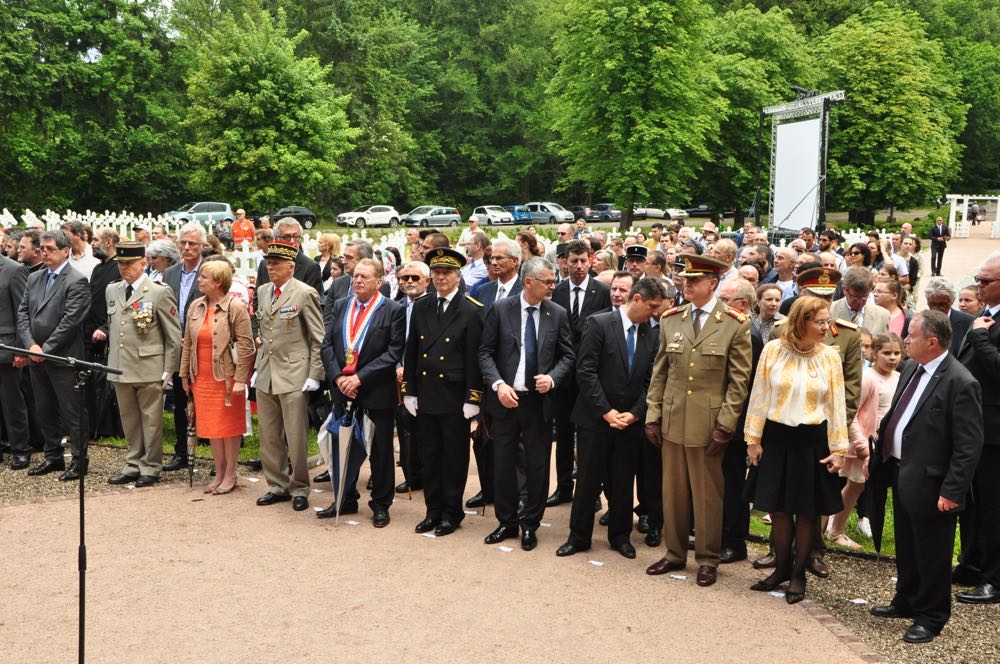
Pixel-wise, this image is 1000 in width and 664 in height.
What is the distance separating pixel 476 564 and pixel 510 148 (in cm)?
5013

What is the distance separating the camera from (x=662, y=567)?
235 inches


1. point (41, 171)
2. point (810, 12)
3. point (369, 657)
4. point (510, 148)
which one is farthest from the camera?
point (510, 148)

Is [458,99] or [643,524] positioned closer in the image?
[643,524]

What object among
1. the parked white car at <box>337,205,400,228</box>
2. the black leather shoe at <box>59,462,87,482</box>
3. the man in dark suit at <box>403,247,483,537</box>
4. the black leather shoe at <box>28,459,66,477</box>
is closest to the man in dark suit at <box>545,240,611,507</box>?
the man in dark suit at <box>403,247,483,537</box>

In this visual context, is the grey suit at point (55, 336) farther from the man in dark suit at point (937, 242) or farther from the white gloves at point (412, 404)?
the man in dark suit at point (937, 242)

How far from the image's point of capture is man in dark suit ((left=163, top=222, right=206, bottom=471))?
8.56 meters

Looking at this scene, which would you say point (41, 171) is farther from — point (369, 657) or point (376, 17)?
point (369, 657)

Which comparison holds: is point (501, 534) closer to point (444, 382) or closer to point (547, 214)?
point (444, 382)

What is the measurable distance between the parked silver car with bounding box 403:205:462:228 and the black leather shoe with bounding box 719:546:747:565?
40.0 metres

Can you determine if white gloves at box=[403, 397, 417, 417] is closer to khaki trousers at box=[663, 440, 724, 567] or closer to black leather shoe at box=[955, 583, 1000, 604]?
khaki trousers at box=[663, 440, 724, 567]

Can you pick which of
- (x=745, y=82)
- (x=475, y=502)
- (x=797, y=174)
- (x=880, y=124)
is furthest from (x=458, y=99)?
(x=475, y=502)

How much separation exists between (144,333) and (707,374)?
4.92 m

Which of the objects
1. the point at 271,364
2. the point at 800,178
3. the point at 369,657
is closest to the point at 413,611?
the point at 369,657

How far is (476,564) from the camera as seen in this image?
6.12m
